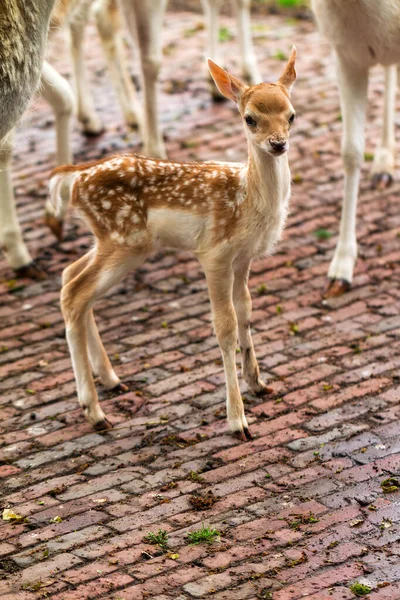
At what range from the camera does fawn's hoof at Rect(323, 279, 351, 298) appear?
7425 mm

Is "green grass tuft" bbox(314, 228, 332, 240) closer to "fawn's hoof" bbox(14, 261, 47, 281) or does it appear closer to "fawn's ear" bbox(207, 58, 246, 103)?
"fawn's hoof" bbox(14, 261, 47, 281)

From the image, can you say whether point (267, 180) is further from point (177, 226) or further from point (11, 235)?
point (11, 235)

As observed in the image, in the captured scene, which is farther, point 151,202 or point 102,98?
point 102,98

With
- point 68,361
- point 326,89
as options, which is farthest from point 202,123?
point 68,361

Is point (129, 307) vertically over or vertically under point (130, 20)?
under

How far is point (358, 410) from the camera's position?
593cm

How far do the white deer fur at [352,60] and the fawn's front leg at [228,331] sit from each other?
1870 millimetres

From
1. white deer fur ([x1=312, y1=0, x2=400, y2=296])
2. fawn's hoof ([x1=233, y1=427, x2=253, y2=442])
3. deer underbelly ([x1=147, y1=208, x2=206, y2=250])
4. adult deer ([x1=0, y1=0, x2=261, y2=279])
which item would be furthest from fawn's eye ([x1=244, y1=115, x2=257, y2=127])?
white deer fur ([x1=312, y1=0, x2=400, y2=296])

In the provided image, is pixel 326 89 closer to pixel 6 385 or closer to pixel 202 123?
pixel 202 123

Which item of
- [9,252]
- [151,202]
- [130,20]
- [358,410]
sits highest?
[130,20]

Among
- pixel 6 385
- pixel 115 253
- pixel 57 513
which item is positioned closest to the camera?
pixel 57 513

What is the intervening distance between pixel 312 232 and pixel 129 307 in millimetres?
1611

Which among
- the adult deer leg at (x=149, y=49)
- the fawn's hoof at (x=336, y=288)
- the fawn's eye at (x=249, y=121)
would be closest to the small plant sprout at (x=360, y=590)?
the fawn's eye at (x=249, y=121)

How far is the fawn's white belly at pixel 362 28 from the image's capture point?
21.9ft
